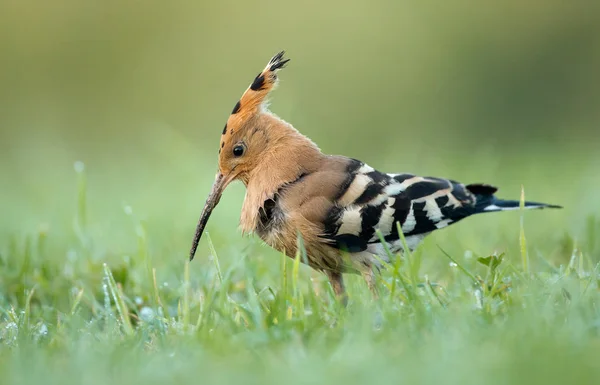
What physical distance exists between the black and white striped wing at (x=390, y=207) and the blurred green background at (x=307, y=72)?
442 centimetres

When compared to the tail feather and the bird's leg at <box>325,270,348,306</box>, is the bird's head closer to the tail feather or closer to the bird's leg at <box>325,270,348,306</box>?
the bird's leg at <box>325,270,348,306</box>

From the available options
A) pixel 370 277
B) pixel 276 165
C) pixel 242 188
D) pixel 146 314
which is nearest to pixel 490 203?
pixel 370 277

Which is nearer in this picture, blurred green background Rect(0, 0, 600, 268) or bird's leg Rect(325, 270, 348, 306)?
bird's leg Rect(325, 270, 348, 306)

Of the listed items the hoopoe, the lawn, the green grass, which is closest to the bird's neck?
the hoopoe

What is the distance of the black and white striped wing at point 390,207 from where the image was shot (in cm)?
349

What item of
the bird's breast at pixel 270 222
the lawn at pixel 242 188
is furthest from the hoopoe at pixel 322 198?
the lawn at pixel 242 188

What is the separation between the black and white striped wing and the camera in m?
3.49

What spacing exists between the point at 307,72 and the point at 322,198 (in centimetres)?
916

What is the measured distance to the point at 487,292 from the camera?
2.91m

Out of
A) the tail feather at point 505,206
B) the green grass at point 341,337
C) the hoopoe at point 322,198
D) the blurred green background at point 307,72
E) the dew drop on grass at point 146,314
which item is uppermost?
the blurred green background at point 307,72

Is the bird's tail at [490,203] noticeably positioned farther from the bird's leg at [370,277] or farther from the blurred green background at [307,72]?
the blurred green background at [307,72]

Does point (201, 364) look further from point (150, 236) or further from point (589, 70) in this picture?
point (589, 70)

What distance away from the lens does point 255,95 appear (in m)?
3.91

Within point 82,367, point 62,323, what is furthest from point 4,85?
point 82,367
